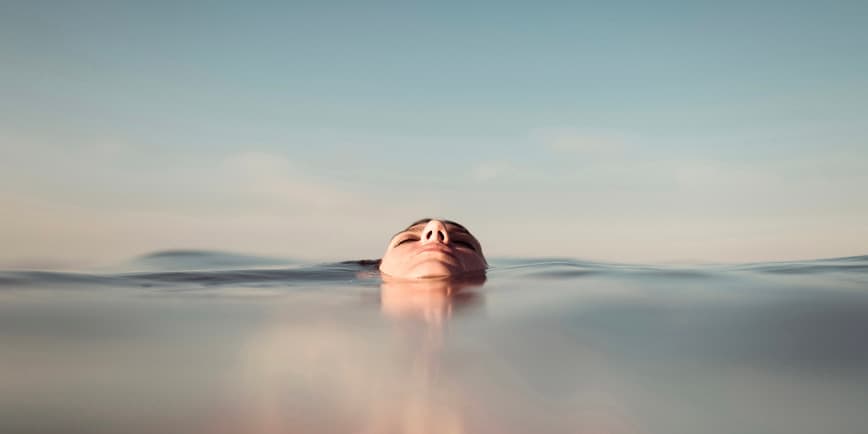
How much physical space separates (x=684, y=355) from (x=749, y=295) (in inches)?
90.7

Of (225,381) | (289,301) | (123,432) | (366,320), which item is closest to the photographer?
(123,432)

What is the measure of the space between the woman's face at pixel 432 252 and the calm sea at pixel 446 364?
1537mm

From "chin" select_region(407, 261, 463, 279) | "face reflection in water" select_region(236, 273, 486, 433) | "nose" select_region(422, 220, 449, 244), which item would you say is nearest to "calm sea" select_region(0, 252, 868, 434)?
"face reflection in water" select_region(236, 273, 486, 433)

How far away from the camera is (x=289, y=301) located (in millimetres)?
4645

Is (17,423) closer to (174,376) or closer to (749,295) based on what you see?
(174,376)

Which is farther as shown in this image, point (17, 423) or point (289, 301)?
point (289, 301)

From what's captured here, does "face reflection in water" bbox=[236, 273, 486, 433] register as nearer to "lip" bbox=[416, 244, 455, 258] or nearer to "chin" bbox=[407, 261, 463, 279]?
"chin" bbox=[407, 261, 463, 279]

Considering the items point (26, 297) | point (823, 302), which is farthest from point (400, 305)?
point (26, 297)

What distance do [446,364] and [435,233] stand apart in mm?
3915

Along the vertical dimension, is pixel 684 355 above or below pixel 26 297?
below

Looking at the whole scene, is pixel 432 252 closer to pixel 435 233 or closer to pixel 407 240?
pixel 435 233

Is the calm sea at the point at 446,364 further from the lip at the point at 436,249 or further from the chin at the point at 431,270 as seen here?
the lip at the point at 436,249

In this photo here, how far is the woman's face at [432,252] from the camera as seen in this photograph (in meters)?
6.11

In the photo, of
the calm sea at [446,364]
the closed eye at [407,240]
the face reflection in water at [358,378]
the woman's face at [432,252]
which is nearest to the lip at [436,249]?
the woman's face at [432,252]
